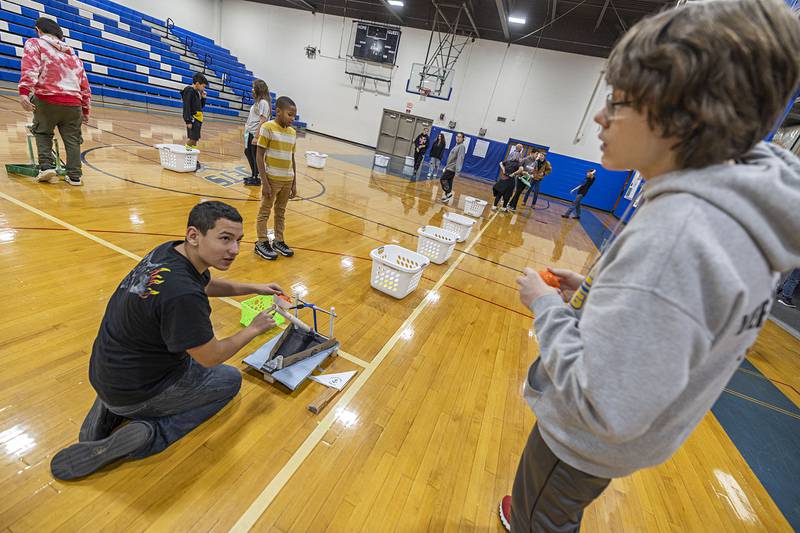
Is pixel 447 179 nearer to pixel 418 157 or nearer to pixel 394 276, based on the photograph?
pixel 418 157

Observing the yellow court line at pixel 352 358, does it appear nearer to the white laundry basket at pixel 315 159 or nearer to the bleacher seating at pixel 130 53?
the white laundry basket at pixel 315 159

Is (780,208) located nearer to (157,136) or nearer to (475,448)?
(475,448)

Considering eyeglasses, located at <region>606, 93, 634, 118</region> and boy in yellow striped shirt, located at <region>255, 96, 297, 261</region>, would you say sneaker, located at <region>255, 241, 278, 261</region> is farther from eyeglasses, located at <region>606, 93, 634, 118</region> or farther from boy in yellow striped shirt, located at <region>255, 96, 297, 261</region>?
eyeglasses, located at <region>606, 93, 634, 118</region>

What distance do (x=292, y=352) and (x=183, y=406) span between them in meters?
0.67

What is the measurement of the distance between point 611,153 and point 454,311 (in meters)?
2.91

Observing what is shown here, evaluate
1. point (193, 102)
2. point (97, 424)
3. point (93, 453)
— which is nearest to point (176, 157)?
point (193, 102)

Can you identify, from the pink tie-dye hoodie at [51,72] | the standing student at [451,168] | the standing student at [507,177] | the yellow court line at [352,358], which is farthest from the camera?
the standing student at [451,168]

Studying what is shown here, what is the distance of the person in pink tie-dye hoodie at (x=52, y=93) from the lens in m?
3.71

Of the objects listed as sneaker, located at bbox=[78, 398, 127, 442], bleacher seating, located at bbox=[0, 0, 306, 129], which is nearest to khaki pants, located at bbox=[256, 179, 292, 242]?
sneaker, located at bbox=[78, 398, 127, 442]

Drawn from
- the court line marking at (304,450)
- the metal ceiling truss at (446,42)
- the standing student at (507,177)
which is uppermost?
the metal ceiling truss at (446,42)

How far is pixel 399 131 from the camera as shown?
16.4 meters

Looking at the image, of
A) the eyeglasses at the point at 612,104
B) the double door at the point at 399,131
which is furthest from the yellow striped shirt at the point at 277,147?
the double door at the point at 399,131

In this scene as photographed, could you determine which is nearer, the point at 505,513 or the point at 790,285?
the point at 505,513

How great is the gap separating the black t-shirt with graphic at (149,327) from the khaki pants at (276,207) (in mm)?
2122
